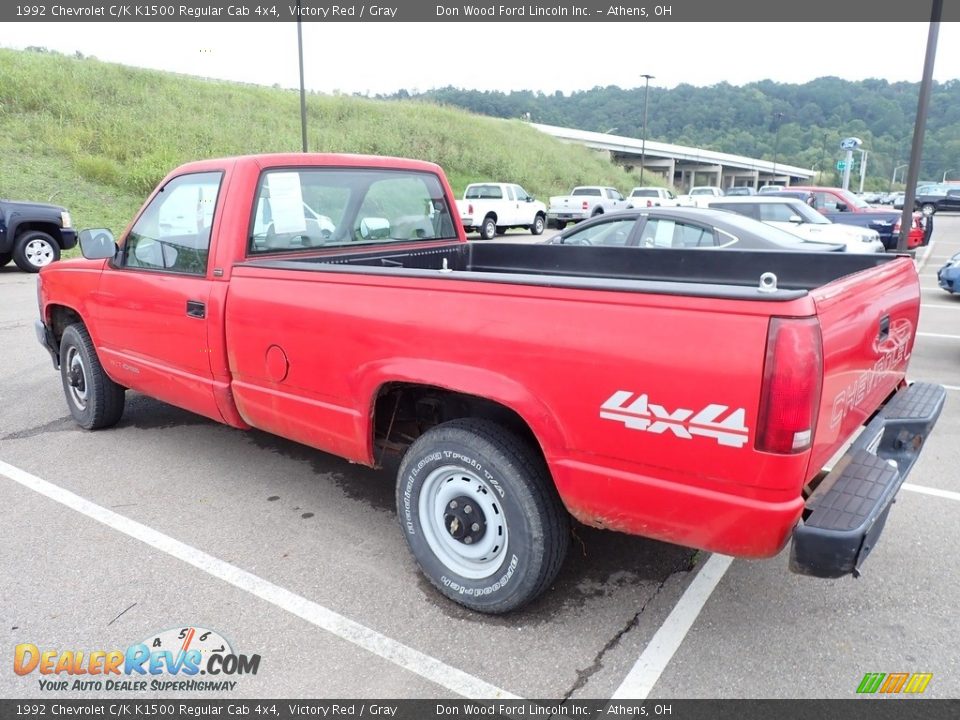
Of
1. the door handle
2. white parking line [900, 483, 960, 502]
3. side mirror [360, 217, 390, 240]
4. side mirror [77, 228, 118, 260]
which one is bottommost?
white parking line [900, 483, 960, 502]

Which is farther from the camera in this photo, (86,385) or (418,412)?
(86,385)

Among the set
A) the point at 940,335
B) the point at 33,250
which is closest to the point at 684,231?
the point at 940,335

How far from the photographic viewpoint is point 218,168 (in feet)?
12.4

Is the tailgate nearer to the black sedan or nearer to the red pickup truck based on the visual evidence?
the red pickup truck

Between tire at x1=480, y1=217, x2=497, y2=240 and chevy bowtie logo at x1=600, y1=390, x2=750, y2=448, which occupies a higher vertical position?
chevy bowtie logo at x1=600, y1=390, x2=750, y2=448

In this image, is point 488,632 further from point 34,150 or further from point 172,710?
point 34,150

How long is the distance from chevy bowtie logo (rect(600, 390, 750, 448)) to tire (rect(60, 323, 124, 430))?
3.86 metres

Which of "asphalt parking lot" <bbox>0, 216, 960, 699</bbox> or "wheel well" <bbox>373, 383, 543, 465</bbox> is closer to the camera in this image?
"asphalt parking lot" <bbox>0, 216, 960, 699</bbox>

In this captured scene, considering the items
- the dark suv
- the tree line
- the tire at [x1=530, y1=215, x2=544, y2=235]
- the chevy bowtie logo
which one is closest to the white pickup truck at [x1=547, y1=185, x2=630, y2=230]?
the tire at [x1=530, y1=215, x2=544, y2=235]

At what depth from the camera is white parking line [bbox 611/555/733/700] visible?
243 centimetres

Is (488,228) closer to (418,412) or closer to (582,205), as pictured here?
(582,205)

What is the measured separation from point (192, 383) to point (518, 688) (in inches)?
96.2

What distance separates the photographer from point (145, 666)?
2.57 m

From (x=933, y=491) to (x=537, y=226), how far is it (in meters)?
23.1
